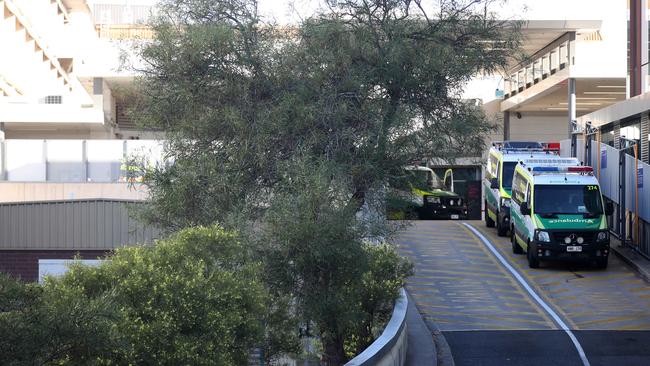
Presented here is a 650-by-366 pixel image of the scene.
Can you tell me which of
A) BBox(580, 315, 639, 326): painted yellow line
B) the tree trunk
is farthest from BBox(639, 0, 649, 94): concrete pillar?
the tree trunk

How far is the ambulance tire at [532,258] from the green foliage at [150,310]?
13838 mm

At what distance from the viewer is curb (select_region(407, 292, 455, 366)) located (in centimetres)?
1515

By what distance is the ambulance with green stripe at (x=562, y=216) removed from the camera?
2348 centimetres

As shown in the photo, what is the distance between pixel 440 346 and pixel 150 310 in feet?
29.1

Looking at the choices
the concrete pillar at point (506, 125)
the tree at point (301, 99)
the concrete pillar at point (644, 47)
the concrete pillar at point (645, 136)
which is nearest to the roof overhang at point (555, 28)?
the concrete pillar at point (644, 47)

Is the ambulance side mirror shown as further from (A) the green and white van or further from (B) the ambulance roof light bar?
(B) the ambulance roof light bar

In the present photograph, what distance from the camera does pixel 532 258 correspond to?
2378 cm

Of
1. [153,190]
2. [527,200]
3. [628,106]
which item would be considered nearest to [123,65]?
[153,190]

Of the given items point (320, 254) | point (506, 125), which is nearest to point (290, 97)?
point (320, 254)

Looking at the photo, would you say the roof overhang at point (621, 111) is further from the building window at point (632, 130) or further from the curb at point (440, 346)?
the curb at point (440, 346)

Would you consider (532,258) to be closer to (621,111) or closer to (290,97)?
(621,111)

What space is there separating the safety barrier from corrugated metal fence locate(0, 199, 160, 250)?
1171cm

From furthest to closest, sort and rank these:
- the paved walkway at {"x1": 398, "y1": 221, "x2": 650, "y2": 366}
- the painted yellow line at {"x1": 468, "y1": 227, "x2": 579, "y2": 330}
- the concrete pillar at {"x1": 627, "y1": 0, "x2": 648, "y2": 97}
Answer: the concrete pillar at {"x1": 627, "y1": 0, "x2": 648, "y2": 97} < the painted yellow line at {"x1": 468, "y1": 227, "x2": 579, "y2": 330} < the paved walkway at {"x1": 398, "y1": 221, "x2": 650, "y2": 366}

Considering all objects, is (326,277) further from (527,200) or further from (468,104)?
(527,200)
